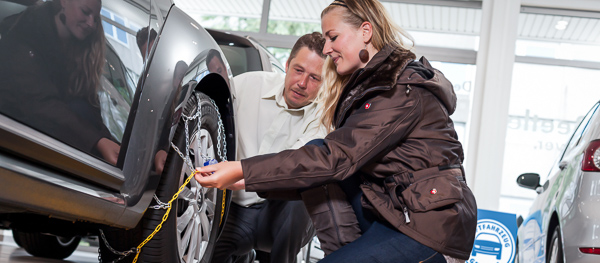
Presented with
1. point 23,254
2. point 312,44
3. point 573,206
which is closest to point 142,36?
point 312,44

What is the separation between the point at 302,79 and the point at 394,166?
1.01 metres

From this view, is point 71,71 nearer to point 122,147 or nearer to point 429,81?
point 122,147

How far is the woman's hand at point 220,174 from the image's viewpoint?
65.3 inches

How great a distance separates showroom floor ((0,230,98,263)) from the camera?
9.32 ft

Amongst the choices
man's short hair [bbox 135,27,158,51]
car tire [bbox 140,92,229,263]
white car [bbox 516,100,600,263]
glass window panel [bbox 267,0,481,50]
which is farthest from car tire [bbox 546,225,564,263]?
glass window panel [bbox 267,0,481,50]

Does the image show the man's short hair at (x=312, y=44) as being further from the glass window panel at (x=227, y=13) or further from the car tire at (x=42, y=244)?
the glass window panel at (x=227, y=13)

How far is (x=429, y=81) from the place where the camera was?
1742 mm

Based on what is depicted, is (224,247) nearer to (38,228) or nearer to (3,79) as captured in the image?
(38,228)

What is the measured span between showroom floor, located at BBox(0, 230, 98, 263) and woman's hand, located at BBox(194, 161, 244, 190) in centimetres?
139

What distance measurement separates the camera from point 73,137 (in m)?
1.33

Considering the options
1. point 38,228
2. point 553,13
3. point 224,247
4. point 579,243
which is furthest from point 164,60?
point 553,13

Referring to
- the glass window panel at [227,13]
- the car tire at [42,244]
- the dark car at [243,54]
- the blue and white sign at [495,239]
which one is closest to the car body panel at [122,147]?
the dark car at [243,54]

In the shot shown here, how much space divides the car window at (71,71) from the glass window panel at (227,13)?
6499mm

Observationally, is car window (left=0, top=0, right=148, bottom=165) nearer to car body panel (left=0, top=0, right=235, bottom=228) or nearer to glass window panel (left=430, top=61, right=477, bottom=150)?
car body panel (left=0, top=0, right=235, bottom=228)
